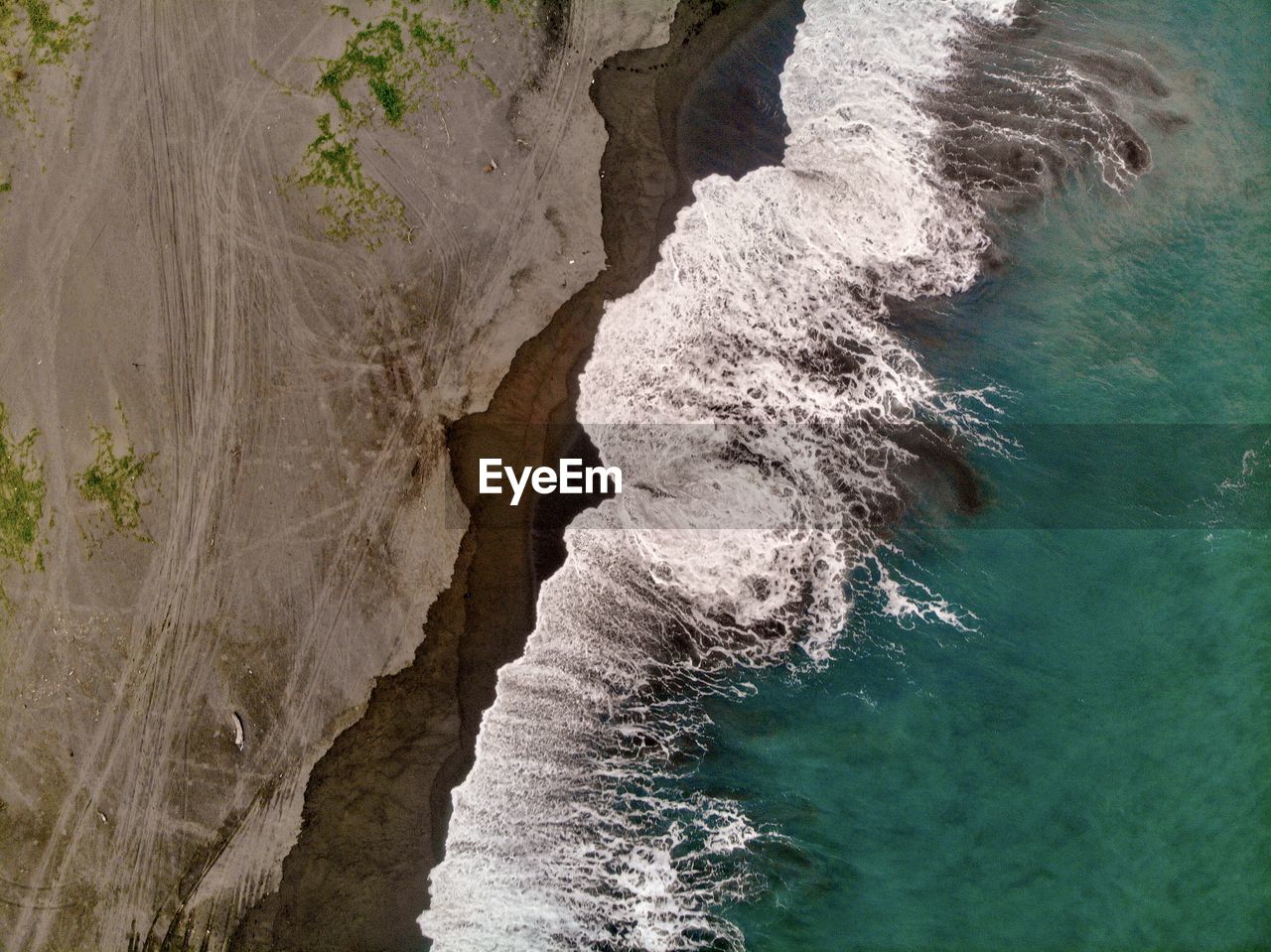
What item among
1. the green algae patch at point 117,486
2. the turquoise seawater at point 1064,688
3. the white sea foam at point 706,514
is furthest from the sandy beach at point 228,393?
the turquoise seawater at point 1064,688

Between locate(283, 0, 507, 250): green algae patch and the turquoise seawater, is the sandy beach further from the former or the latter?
the turquoise seawater

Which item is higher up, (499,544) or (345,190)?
(345,190)

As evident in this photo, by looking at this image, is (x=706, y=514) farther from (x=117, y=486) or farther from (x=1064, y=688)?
(x=117, y=486)

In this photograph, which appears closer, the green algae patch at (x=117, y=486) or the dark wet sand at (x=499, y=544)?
the dark wet sand at (x=499, y=544)

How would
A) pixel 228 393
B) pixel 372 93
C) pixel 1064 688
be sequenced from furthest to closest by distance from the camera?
pixel 372 93 < pixel 228 393 < pixel 1064 688

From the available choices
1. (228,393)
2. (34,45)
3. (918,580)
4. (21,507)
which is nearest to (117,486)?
(21,507)

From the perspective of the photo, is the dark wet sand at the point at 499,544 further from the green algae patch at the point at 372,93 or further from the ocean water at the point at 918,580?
the green algae patch at the point at 372,93

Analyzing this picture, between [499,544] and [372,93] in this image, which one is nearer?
→ [499,544]
